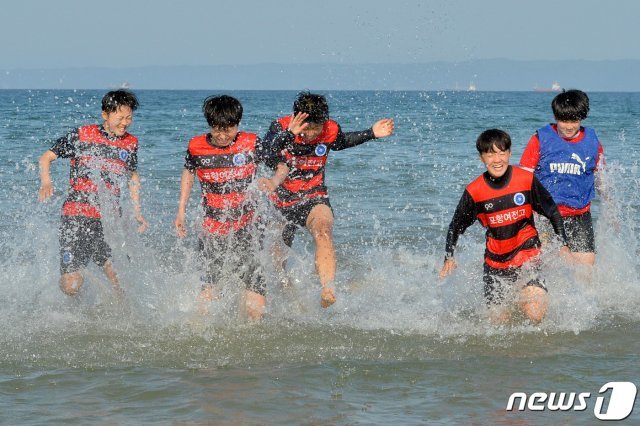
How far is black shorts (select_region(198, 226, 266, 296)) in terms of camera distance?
21.7ft

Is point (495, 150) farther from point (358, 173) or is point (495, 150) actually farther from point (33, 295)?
point (358, 173)

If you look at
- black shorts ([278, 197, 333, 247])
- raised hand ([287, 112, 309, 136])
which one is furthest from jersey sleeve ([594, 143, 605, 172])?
raised hand ([287, 112, 309, 136])

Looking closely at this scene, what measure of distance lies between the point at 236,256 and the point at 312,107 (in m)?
1.19

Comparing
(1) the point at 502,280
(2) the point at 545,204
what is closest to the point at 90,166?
(1) the point at 502,280

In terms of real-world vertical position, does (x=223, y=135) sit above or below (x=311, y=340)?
above

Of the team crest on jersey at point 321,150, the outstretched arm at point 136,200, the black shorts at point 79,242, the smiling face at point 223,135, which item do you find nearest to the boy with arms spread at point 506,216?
the team crest on jersey at point 321,150

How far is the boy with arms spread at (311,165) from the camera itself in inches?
264

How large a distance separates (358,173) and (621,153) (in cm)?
750

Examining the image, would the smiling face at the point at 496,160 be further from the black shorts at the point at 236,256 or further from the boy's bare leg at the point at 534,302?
the black shorts at the point at 236,256

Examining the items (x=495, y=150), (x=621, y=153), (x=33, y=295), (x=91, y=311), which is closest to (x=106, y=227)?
(x=91, y=311)

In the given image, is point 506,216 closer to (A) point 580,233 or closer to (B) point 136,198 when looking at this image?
(A) point 580,233

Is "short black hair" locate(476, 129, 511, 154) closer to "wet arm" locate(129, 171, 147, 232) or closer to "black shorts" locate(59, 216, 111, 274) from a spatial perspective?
"wet arm" locate(129, 171, 147, 232)

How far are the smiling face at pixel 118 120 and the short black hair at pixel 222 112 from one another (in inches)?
35.7

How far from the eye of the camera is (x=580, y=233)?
7.32 metres
